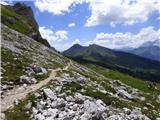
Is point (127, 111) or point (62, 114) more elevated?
point (127, 111)

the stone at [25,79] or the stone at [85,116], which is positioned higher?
the stone at [25,79]

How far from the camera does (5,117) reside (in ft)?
114

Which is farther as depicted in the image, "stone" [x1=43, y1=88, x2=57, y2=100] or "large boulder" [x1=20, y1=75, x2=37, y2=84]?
"large boulder" [x1=20, y1=75, x2=37, y2=84]

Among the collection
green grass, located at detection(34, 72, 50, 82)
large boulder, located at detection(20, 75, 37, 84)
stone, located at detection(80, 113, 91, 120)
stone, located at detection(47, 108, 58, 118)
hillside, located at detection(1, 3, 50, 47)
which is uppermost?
hillside, located at detection(1, 3, 50, 47)

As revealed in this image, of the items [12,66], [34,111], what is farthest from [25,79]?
[34,111]

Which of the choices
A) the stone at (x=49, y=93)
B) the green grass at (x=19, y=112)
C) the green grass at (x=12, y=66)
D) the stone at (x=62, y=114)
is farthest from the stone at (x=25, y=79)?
the stone at (x=62, y=114)

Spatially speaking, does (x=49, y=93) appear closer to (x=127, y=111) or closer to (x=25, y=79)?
(x=127, y=111)

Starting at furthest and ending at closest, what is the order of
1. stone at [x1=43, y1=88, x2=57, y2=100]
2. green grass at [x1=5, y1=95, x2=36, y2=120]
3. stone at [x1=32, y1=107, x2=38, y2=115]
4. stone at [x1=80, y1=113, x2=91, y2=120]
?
stone at [x1=43, y1=88, x2=57, y2=100] → stone at [x1=32, y1=107, x2=38, y2=115] → green grass at [x1=5, y1=95, x2=36, y2=120] → stone at [x1=80, y1=113, x2=91, y2=120]

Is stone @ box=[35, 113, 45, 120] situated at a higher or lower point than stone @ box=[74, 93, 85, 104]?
lower

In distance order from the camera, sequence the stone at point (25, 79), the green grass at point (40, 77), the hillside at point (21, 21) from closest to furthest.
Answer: the stone at point (25, 79) < the green grass at point (40, 77) < the hillside at point (21, 21)

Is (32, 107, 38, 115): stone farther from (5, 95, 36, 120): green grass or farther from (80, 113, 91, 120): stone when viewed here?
(80, 113, 91, 120): stone

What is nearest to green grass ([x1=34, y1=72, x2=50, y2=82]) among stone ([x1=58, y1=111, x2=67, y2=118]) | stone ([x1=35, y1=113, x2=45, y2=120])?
stone ([x1=35, y1=113, x2=45, y2=120])

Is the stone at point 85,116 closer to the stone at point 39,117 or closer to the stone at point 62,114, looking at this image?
the stone at point 62,114

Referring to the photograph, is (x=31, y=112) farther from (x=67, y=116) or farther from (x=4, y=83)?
(x=4, y=83)
